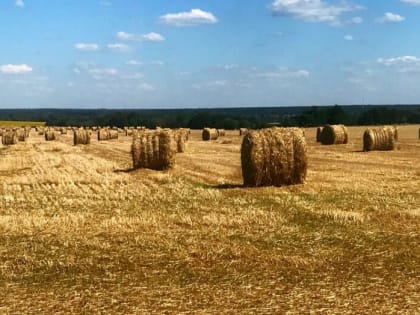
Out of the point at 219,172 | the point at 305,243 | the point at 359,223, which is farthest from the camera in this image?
the point at 219,172

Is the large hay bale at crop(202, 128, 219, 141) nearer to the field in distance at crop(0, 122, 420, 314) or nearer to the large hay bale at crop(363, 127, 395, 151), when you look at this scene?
the large hay bale at crop(363, 127, 395, 151)

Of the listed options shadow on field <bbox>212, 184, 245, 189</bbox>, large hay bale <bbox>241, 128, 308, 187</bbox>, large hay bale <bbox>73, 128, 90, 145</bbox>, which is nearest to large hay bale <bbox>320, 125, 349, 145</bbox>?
large hay bale <bbox>73, 128, 90, 145</bbox>

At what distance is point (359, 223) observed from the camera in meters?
12.1

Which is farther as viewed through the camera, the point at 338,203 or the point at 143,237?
the point at 338,203

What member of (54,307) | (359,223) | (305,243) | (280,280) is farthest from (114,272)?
(359,223)

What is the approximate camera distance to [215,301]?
773cm

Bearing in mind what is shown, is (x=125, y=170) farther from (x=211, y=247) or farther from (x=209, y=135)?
(x=209, y=135)

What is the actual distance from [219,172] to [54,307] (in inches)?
601

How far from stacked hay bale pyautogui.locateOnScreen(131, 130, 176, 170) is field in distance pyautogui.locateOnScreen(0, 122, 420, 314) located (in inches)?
175

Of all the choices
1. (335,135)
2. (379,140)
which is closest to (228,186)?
(379,140)

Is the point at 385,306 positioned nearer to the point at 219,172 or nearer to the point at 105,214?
the point at 105,214

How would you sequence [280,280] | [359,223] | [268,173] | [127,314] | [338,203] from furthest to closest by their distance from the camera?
[268,173], [338,203], [359,223], [280,280], [127,314]

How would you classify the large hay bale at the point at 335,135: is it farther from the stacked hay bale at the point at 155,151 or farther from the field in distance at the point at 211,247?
the field in distance at the point at 211,247

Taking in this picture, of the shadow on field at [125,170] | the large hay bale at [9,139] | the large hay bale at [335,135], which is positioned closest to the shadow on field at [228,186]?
the shadow on field at [125,170]
